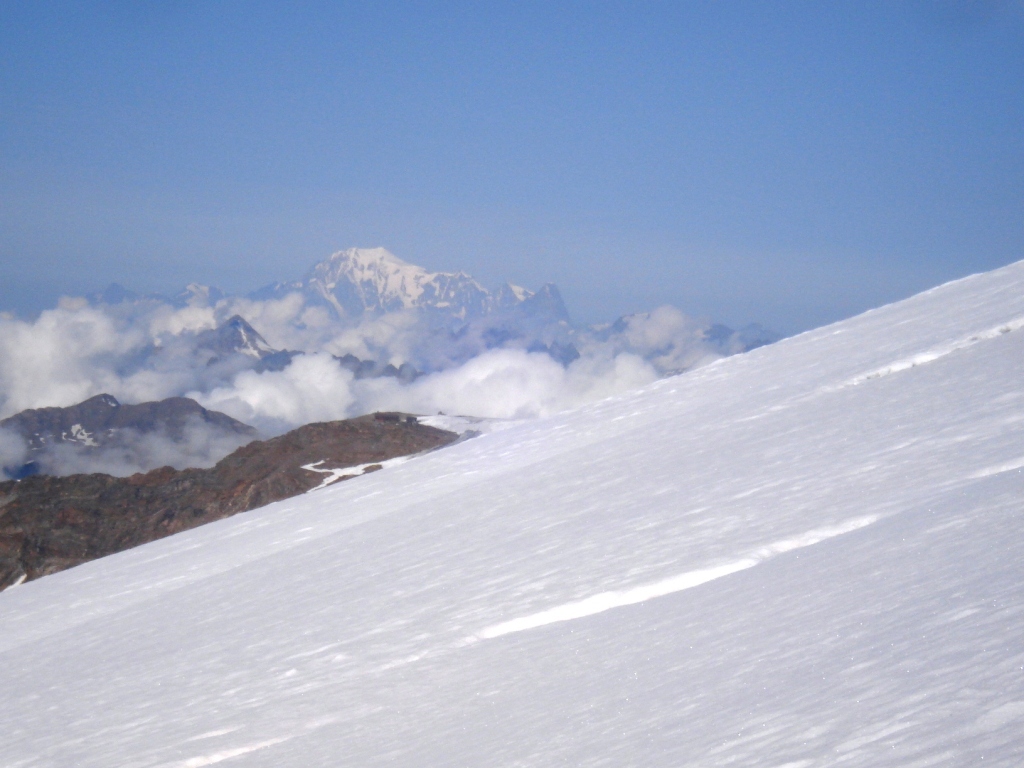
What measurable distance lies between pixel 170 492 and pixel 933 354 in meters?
95.2

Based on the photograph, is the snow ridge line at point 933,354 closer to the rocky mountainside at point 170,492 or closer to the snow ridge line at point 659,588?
the snow ridge line at point 659,588

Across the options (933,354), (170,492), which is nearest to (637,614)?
(933,354)

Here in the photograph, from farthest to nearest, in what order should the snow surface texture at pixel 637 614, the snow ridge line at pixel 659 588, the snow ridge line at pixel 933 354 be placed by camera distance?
1. the snow ridge line at pixel 933 354
2. the snow ridge line at pixel 659 588
3. the snow surface texture at pixel 637 614

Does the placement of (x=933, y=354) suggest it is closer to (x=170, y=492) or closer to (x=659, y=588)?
(x=659, y=588)

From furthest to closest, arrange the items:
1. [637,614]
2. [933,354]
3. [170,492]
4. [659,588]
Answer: [170,492]
[933,354]
[659,588]
[637,614]

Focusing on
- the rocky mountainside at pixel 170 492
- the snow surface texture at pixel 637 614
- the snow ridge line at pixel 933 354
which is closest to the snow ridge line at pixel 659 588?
the snow surface texture at pixel 637 614

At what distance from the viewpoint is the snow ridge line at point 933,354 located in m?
11.0

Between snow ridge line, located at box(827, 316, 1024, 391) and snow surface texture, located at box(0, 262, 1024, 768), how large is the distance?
0.15 feet

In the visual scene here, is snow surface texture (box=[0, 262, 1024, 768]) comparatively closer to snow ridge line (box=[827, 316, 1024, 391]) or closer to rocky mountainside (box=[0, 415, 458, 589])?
snow ridge line (box=[827, 316, 1024, 391])

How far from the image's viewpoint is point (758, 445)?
→ 9.21 m

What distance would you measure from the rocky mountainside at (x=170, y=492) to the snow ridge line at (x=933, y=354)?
64.8 metres

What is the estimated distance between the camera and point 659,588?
20.0 ft

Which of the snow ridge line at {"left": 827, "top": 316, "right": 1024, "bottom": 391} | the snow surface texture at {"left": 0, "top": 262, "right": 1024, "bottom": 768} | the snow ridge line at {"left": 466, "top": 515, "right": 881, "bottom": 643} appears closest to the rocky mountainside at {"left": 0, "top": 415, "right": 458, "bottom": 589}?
the snow surface texture at {"left": 0, "top": 262, "right": 1024, "bottom": 768}

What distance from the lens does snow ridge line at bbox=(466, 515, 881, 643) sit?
604 centimetres
